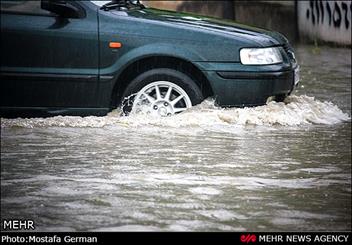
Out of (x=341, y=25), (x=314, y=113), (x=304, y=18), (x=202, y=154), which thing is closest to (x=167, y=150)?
(x=202, y=154)

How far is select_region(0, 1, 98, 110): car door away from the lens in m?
7.79

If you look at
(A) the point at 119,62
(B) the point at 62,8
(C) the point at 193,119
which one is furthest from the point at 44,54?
(C) the point at 193,119

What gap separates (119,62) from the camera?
7879 millimetres

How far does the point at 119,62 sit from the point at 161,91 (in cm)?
55

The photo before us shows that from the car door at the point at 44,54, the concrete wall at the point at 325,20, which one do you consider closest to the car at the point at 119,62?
the car door at the point at 44,54

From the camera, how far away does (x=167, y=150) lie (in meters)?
7.45

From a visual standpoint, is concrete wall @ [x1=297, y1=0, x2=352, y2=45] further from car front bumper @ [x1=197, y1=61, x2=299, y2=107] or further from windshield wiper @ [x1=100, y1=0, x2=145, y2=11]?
car front bumper @ [x1=197, y1=61, x2=299, y2=107]

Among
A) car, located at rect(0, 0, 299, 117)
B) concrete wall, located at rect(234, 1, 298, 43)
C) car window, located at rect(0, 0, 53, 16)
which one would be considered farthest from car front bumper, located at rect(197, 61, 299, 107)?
concrete wall, located at rect(234, 1, 298, 43)

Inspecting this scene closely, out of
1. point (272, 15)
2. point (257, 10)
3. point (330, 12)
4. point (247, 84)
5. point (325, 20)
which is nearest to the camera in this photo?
point (247, 84)

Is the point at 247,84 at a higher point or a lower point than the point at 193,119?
higher

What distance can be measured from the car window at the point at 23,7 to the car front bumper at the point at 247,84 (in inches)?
66.9

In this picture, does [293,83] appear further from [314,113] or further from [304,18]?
[304,18]

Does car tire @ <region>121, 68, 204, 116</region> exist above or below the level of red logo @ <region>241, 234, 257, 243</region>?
below

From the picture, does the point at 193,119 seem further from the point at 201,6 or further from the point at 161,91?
the point at 201,6
